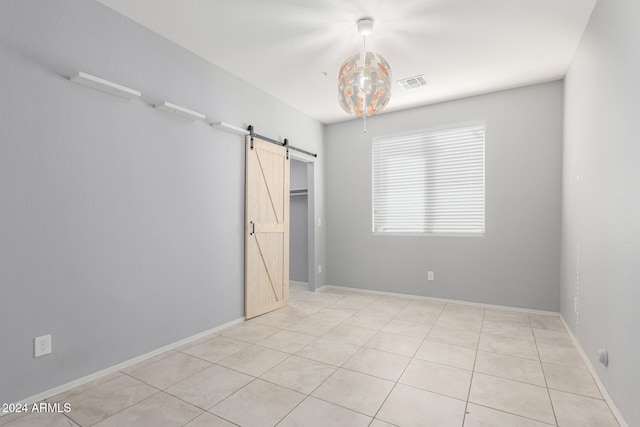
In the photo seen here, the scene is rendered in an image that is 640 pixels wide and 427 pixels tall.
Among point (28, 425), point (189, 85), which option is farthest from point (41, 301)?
point (189, 85)

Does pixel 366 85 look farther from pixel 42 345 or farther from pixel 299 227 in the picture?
pixel 299 227

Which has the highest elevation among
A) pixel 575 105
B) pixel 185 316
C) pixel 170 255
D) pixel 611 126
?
pixel 575 105

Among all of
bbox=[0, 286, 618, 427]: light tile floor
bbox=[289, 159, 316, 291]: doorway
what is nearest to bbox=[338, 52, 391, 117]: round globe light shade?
bbox=[0, 286, 618, 427]: light tile floor

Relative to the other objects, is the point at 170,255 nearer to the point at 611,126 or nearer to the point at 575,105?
the point at 611,126

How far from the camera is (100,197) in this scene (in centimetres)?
245

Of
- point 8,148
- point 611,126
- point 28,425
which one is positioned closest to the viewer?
point 28,425

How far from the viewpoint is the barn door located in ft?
12.7

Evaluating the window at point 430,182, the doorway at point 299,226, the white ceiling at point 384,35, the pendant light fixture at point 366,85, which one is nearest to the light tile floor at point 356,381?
the window at point 430,182

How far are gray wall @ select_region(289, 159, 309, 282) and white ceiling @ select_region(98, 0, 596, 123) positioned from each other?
2.22 metres

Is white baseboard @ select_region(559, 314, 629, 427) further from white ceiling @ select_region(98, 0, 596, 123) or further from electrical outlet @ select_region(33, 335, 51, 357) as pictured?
electrical outlet @ select_region(33, 335, 51, 357)

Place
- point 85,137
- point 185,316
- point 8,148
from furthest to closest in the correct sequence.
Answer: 1. point 185,316
2. point 85,137
3. point 8,148

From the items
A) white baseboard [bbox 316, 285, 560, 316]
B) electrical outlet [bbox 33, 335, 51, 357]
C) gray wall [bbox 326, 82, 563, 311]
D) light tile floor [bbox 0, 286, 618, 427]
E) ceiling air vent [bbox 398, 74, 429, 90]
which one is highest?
ceiling air vent [bbox 398, 74, 429, 90]

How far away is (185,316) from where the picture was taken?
122 inches

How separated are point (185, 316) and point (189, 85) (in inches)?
89.9
